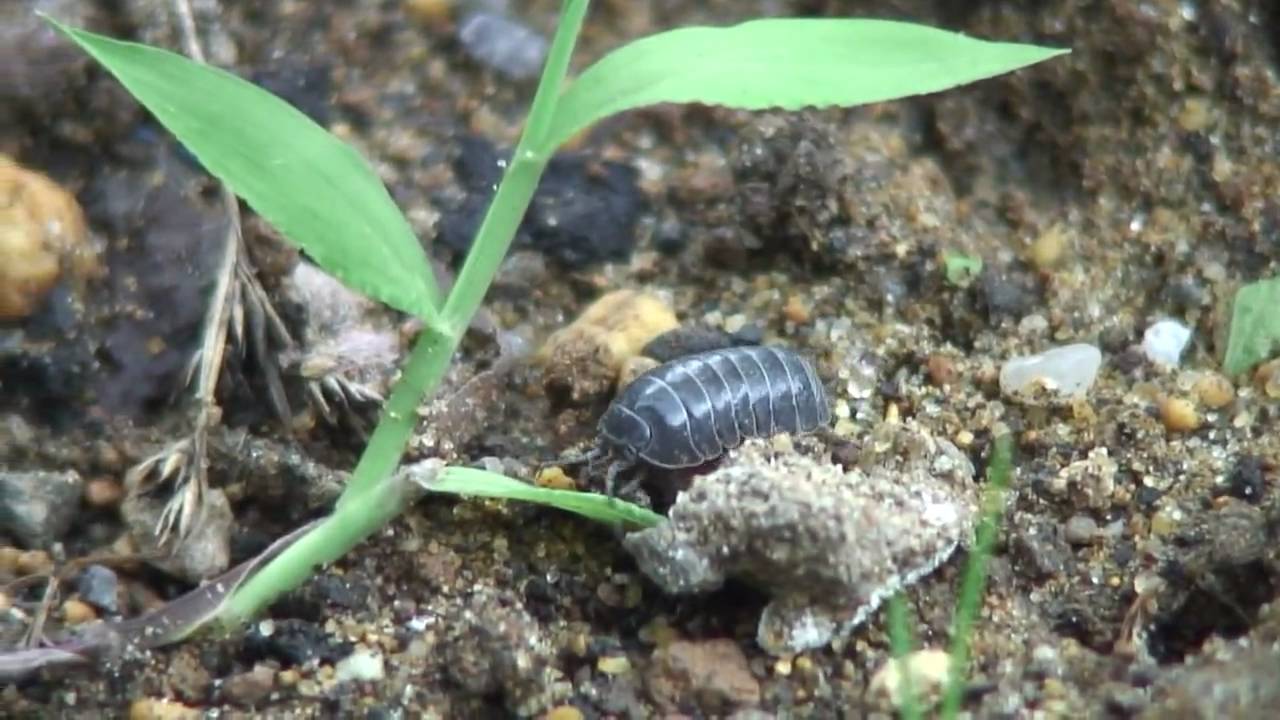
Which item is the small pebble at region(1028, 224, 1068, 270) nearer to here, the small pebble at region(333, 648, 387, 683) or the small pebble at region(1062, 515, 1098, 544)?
the small pebble at region(1062, 515, 1098, 544)

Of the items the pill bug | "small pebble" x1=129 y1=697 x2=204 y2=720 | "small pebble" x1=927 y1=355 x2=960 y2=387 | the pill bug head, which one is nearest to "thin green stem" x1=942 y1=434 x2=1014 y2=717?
"small pebble" x1=927 y1=355 x2=960 y2=387

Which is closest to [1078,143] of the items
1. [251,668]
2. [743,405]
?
[743,405]

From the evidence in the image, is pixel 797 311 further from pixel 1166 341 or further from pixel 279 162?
pixel 279 162

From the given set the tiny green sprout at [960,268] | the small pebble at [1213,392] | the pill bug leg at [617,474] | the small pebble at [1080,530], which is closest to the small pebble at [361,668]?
the pill bug leg at [617,474]

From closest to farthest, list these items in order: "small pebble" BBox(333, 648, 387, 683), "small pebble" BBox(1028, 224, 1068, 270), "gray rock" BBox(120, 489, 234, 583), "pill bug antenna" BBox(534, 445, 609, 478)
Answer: "small pebble" BBox(333, 648, 387, 683)
"gray rock" BBox(120, 489, 234, 583)
"pill bug antenna" BBox(534, 445, 609, 478)
"small pebble" BBox(1028, 224, 1068, 270)

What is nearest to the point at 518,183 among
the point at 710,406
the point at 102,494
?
the point at 710,406

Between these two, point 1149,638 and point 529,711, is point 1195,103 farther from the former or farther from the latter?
point 529,711
